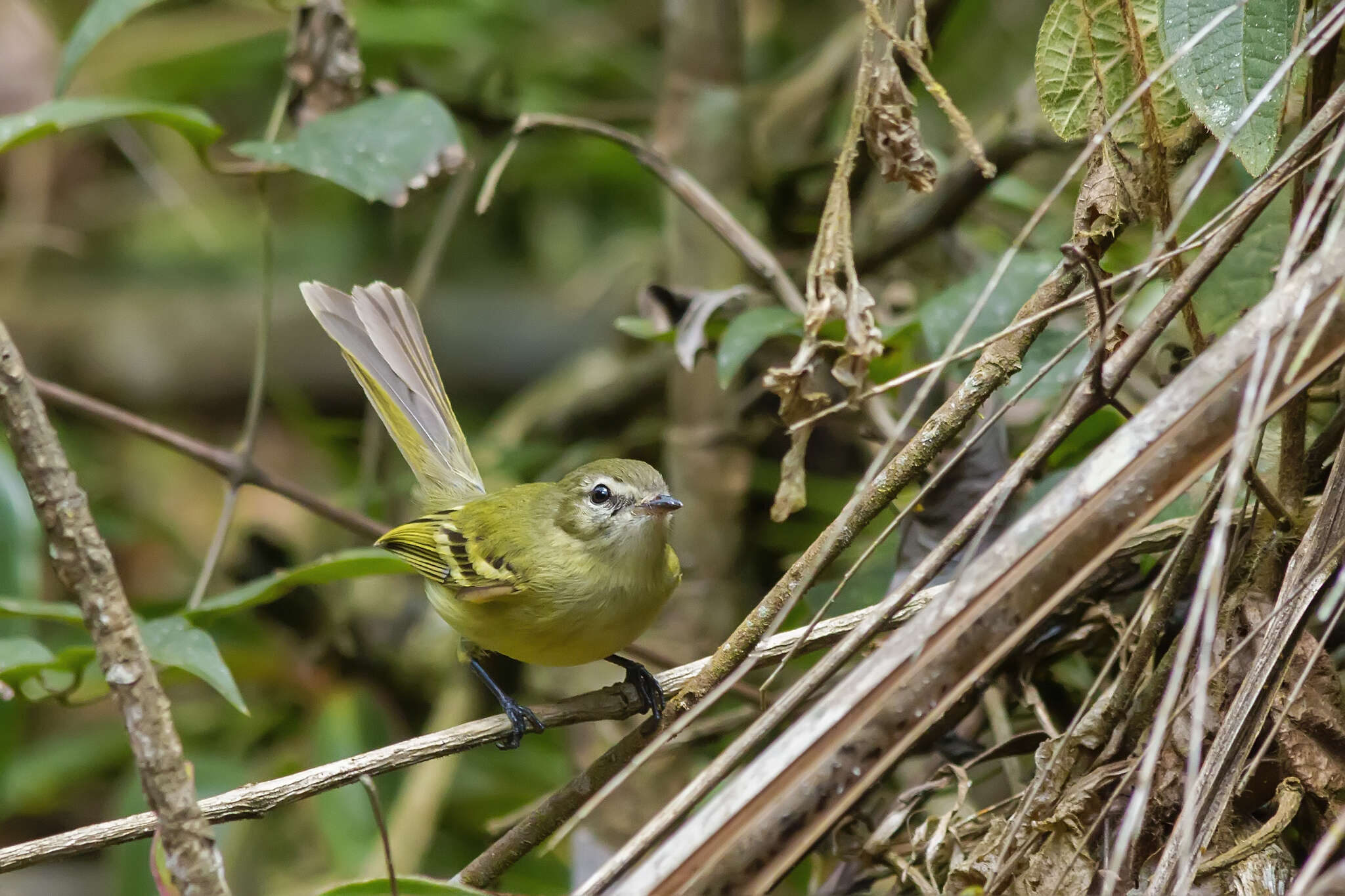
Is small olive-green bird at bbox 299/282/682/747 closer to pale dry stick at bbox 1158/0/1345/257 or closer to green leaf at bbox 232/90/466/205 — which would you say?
green leaf at bbox 232/90/466/205

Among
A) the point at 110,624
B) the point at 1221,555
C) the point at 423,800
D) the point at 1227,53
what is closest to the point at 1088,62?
the point at 1227,53

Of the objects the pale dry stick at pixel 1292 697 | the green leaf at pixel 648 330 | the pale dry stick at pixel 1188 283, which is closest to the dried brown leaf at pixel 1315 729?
the pale dry stick at pixel 1292 697

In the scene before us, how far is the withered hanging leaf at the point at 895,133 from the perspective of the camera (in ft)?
7.10

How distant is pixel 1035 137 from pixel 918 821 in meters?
1.71

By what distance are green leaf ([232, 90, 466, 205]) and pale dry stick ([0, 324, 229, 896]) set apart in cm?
139

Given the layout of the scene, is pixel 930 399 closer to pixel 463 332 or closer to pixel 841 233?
pixel 841 233

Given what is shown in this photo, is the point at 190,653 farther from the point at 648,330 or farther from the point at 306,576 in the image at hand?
the point at 648,330

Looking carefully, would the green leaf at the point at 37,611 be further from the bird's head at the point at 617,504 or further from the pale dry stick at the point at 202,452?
the bird's head at the point at 617,504

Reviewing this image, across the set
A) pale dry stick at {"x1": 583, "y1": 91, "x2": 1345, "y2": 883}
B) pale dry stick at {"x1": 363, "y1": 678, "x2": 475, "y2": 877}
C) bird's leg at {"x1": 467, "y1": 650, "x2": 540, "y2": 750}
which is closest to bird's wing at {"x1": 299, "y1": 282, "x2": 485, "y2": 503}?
pale dry stick at {"x1": 363, "y1": 678, "x2": 475, "y2": 877}

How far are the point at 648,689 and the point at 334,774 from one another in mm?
860

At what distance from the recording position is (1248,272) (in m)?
2.45

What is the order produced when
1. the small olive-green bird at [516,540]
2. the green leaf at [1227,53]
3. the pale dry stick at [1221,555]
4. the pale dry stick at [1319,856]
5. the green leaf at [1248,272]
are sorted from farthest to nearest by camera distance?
1. the small olive-green bird at [516,540]
2. the green leaf at [1248,272]
3. the green leaf at [1227,53]
4. the pale dry stick at [1221,555]
5. the pale dry stick at [1319,856]

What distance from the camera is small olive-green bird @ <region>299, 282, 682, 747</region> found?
275 centimetres

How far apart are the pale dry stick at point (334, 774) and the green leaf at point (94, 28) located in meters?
1.96
